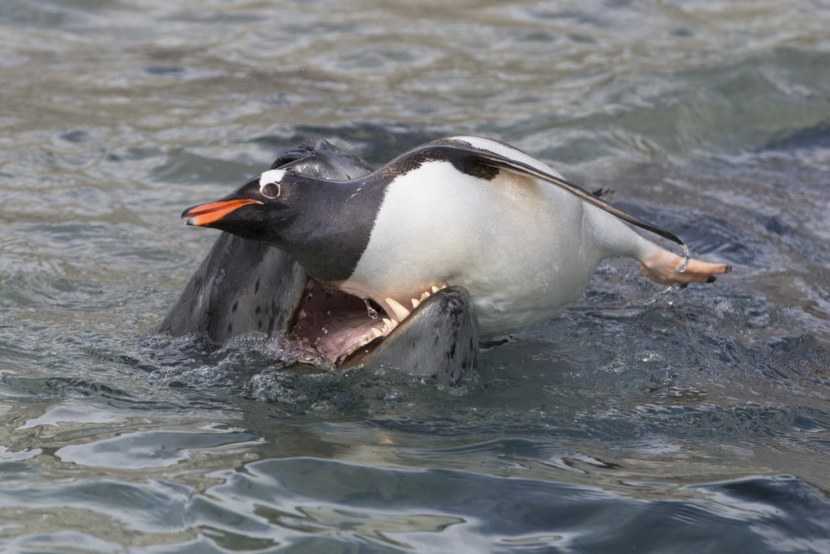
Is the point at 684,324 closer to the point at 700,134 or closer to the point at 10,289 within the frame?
the point at 10,289

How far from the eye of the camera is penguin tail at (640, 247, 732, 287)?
4.34 m

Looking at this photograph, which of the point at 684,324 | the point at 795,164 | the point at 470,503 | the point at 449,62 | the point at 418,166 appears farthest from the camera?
the point at 449,62

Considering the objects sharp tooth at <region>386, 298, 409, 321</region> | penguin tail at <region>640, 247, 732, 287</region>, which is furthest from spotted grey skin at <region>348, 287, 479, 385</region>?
penguin tail at <region>640, 247, 732, 287</region>

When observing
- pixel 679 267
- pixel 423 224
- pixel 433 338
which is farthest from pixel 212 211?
pixel 679 267

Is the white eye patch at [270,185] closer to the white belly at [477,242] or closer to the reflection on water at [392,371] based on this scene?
the white belly at [477,242]

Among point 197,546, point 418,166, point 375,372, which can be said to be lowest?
point 197,546

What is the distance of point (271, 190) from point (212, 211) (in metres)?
0.21

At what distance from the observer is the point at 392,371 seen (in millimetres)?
3725

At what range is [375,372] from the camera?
3.78 meters

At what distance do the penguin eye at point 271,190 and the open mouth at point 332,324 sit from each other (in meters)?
0.39

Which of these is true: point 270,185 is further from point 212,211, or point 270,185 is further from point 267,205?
point 212,211

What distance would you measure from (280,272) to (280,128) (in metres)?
4.21

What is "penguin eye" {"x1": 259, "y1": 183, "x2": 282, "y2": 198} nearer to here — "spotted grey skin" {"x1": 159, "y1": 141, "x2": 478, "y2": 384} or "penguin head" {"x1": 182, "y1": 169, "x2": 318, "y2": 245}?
"penguin head" {"x1": 182, "y1": 169, "x2": 318, "y2": 245}

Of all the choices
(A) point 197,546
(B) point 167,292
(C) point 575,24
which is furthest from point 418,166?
(C) point 575,24
